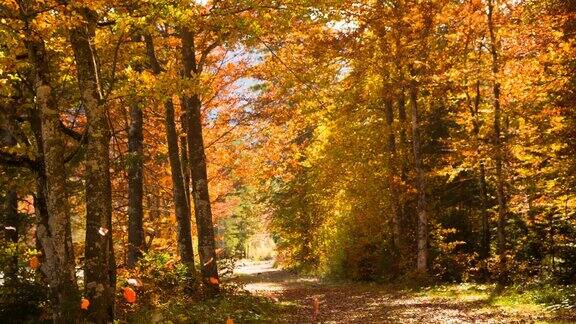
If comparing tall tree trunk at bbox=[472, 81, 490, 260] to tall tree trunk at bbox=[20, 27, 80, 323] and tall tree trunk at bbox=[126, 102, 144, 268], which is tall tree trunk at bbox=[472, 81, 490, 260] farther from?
tall tree trunk at bbox=[20, 27, 80, 323]

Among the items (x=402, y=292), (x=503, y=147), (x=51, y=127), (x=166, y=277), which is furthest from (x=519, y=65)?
(x=51, y=127)

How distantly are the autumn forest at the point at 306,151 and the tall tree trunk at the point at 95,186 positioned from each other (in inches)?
1.1

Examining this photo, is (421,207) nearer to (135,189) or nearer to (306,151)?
(306,151)

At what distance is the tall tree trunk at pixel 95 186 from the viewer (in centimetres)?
741

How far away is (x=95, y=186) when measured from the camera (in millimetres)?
7613

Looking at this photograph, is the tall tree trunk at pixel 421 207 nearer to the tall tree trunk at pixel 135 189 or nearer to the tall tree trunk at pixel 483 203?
the tall tree trunk at pixel 483 203

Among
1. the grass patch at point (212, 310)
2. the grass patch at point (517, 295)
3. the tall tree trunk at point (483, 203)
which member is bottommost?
the grass patch at point (517, 295)

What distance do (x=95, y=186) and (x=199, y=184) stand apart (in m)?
6.01

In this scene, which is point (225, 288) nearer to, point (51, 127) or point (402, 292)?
point (402, 292)

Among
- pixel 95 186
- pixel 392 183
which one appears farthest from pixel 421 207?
pixel 95 186

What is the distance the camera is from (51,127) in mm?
7707

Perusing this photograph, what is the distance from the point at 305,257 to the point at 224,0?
866 inches

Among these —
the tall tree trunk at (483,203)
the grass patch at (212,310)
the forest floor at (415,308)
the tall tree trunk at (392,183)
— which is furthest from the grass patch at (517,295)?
the grass patch at (212,310)

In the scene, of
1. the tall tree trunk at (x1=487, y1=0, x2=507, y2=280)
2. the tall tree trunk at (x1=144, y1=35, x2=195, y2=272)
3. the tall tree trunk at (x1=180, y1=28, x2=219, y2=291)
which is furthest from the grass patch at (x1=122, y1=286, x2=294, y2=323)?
the tall tree trunk at (x1=487, y1=0, x2=507, y2=280)
